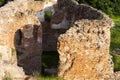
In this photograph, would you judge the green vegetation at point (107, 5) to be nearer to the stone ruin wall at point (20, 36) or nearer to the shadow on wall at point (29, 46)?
the stone ruin wall at point (20, 36)

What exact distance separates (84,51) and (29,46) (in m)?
5.09

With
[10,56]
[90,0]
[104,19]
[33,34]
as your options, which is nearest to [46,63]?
[33,34]

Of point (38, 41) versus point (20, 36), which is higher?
point (20, 36)

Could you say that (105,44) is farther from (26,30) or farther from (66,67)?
(26,30)

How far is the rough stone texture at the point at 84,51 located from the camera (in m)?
13.5

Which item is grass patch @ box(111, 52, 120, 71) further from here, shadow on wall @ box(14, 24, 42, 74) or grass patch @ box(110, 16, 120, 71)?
shadow on wall @ box(14, 24, 42, 74)

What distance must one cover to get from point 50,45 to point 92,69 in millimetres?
7617

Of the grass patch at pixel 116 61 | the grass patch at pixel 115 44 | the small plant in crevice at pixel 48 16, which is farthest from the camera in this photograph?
the small plant in crevice at pixel 48 16

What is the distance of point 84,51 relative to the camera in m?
13.6

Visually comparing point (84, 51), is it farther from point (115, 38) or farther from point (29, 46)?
point (115, 38)

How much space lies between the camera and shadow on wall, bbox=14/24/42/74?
17859 mm

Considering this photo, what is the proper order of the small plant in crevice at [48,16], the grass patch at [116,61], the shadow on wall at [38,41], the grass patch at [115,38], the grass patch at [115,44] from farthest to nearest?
1. the grass patch at [115,38]
2. the small plant in crevice at [48,16]
3. the grass patch at [115,44]
4. the grass patch at [116,61]
5. the shadow on wall at [38,41]

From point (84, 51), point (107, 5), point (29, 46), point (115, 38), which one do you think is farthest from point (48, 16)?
point (107, 5)

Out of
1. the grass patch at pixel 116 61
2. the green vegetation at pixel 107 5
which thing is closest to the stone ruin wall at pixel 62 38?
the grass patch at pixel 116 61
